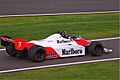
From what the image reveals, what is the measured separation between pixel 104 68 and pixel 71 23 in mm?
7439

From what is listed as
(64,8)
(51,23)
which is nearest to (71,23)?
(51,23)

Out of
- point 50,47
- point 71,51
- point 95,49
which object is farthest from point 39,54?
point 95,49

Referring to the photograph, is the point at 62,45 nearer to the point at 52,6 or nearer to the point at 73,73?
the point at 73,73

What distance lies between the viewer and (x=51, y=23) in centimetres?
2114

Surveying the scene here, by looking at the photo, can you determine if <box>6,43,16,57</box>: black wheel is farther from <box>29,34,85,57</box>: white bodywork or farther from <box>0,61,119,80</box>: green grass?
<box>0,61,119,80</box>: green grass

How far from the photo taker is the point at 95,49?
15570 mm

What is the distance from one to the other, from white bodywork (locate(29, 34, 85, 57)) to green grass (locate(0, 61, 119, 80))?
3.23ft

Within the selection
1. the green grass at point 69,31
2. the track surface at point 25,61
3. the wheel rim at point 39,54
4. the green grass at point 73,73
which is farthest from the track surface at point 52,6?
the green grass at point 73,73

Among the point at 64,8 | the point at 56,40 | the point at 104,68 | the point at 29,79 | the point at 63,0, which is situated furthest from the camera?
the point at 63,0

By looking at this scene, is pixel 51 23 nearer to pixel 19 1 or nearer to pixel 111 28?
pixel 111 28

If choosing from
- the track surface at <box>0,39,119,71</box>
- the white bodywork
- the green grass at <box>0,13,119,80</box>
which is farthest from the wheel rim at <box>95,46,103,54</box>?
the green grass at <box>0,13,119,80</box>

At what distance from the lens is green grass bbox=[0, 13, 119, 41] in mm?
18959

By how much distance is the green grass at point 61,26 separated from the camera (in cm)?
1896

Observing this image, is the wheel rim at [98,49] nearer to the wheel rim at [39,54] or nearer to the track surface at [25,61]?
the track surface at [25,61]
